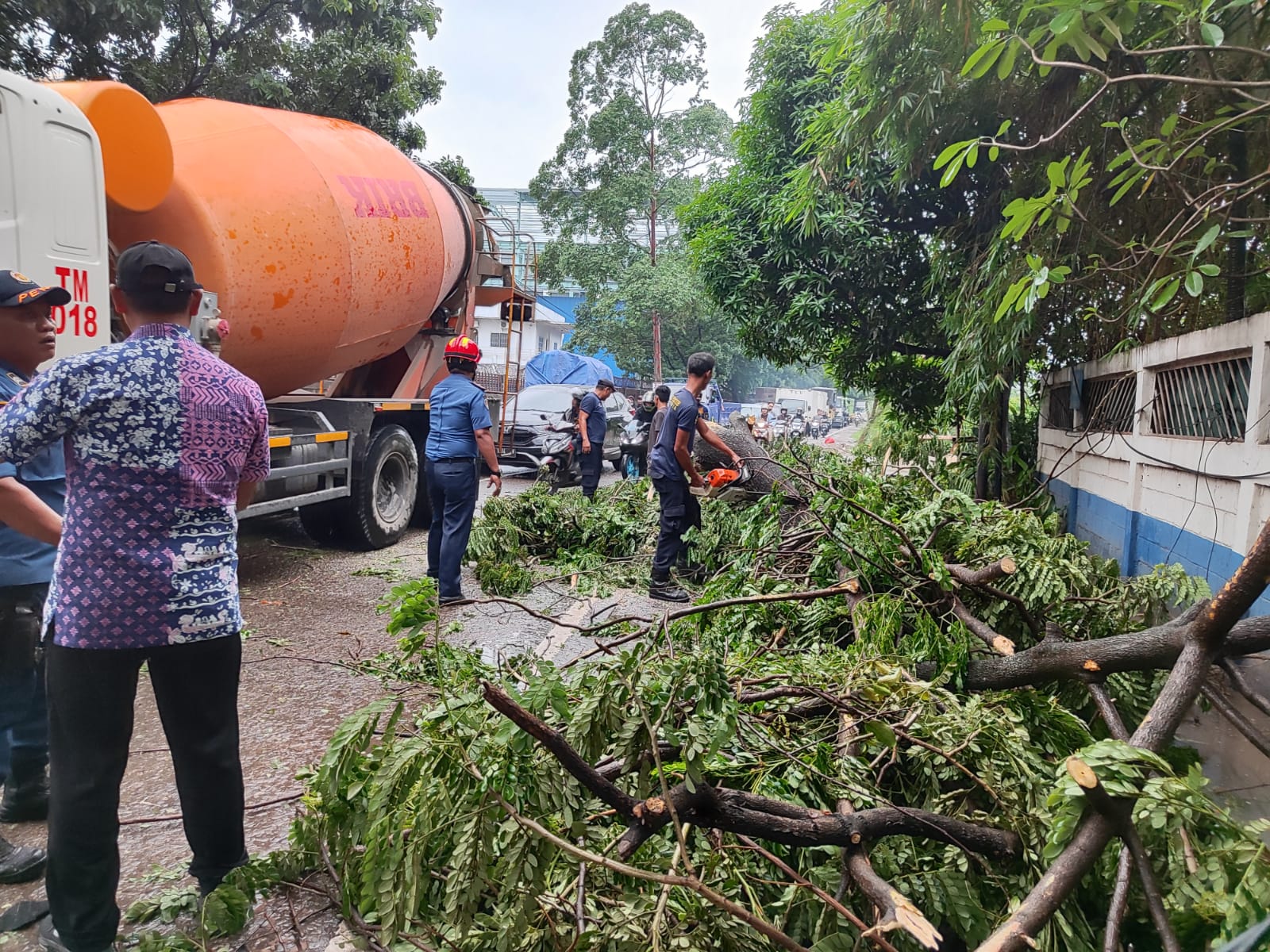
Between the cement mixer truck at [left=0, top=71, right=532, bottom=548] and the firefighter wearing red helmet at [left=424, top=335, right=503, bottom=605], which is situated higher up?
the cement mixer truck at [left=0, top=71, right=532, bottom=548]

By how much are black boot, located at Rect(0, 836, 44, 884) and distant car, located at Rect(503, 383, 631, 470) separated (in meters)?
9.23

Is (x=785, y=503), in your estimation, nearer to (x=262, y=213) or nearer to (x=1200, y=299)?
(x=1200, y=299)

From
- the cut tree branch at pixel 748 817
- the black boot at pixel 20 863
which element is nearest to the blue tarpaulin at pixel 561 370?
the black boot at pixel 20 863

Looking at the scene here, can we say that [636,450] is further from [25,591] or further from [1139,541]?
[25,591]

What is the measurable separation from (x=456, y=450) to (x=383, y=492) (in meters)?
2.41

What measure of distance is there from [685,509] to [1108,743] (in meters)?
4.60

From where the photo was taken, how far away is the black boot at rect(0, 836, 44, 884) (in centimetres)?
251

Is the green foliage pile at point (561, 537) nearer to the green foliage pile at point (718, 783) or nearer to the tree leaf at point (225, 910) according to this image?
the green foliage pile at point (718, 783)

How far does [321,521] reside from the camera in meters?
7.33

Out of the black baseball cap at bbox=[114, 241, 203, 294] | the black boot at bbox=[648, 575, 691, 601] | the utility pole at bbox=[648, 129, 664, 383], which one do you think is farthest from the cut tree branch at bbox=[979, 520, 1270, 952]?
the utility pole at bbox=[648, 129, 664, 383]

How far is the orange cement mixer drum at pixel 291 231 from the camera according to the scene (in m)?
4.87

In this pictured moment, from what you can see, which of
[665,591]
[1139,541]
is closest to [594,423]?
[665,591]

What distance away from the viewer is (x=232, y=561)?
91.3 inches

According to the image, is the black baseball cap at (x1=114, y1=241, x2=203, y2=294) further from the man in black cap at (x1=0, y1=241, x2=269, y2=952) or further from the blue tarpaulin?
the blue tarpaulin
